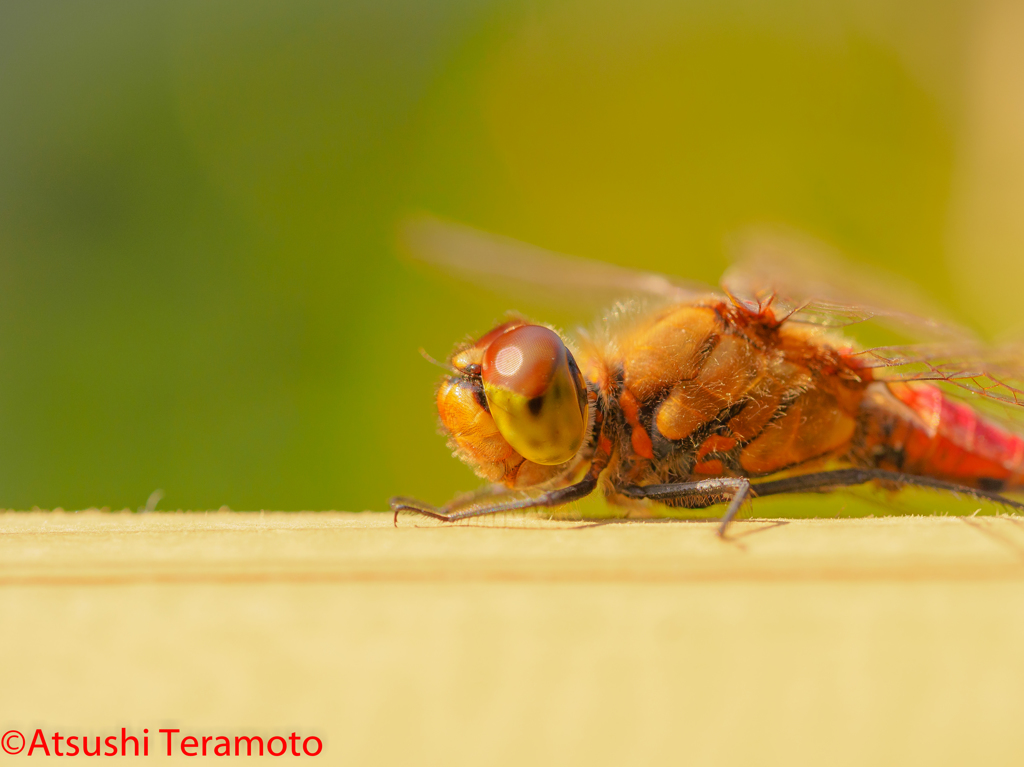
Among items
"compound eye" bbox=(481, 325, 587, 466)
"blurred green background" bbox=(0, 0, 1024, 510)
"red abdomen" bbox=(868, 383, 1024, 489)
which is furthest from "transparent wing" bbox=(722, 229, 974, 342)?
"blurred green background" bbox=(0, 0, 1024, 510)

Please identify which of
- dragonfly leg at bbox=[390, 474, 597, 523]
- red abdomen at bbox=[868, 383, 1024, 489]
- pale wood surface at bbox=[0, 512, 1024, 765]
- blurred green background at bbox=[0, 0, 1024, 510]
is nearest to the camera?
pale wood surface at bbox=[0, 512, 1024, 765]

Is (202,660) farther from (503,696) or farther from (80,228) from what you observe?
(80,228)

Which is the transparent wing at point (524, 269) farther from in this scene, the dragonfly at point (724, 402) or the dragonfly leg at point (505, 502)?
the dragonfly leg at point (505, 502)

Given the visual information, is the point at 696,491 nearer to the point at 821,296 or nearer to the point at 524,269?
the point at 821,296

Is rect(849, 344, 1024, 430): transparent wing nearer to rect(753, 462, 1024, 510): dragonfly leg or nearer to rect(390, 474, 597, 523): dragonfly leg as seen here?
rect(753, 462, 1024, 510): dragonfly leg

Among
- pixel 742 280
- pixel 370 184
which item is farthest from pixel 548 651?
pixel 370 184
